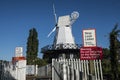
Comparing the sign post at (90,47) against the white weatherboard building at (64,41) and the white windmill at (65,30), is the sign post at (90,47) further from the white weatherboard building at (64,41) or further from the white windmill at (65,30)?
the white windmill at (65,30)

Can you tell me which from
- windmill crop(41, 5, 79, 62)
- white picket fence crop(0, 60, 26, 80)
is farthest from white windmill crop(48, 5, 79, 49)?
white picket fence crop(0, 60, 26, 80)

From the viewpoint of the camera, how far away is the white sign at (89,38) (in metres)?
12.5

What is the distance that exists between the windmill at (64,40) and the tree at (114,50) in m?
37.8

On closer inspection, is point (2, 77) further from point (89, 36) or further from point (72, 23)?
point (72, 23)

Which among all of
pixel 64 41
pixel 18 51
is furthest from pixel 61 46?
pixel 18 51

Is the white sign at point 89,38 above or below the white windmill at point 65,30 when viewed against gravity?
below

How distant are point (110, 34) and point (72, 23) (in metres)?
48.3

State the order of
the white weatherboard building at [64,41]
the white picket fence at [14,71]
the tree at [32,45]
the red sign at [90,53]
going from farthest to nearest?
the tree at [32,45]
the white weatherboard building at [64,41]
the white picket fence at [14,71]
the red sign at [90,53]

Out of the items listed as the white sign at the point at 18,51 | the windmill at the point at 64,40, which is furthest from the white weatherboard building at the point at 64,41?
the white sign at the point at 18,51

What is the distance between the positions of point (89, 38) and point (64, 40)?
45.3 m

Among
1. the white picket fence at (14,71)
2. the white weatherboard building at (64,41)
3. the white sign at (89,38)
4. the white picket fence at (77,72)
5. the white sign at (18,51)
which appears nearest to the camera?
the white picket fence at (77,72)

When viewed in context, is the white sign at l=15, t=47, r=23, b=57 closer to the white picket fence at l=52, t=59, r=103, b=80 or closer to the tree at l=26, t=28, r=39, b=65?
the white picket fence at l=52, t=59, r=103, b=80

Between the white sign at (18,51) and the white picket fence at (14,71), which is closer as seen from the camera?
the white picket fence at (14,71)

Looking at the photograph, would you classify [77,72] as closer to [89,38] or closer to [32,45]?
[89,38]
